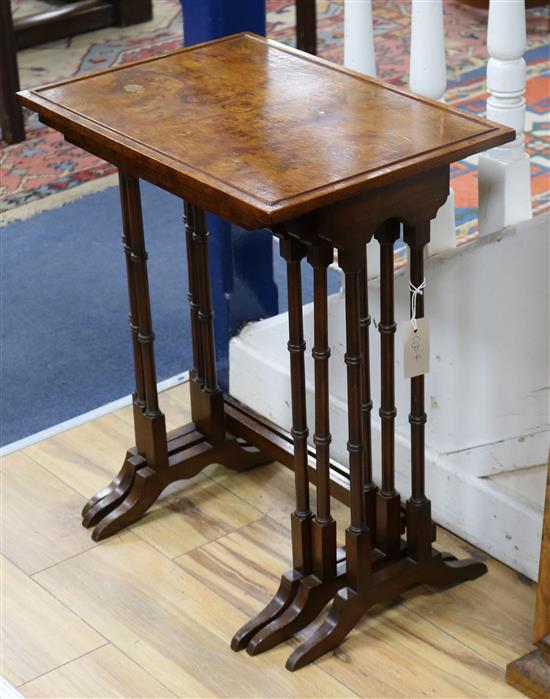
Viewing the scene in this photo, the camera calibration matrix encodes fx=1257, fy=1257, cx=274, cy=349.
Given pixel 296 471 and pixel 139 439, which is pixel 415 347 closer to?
pixel 296 471

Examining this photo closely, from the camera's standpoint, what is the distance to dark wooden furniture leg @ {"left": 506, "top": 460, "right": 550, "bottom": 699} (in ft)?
6.81

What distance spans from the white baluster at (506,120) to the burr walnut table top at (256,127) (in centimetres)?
28

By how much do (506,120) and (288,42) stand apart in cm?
301

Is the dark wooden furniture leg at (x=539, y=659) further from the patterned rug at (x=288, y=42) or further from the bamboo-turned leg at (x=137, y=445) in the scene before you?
the patterned rug at (x=288, y=42)

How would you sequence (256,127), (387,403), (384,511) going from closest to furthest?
(256,127)
(387,403)
(384,511)

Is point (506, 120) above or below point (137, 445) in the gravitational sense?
above

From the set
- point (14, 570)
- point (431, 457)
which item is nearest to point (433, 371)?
point (431, 457)

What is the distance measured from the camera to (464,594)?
2.35 metres

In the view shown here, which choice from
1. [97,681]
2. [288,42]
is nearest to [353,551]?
[97,681]

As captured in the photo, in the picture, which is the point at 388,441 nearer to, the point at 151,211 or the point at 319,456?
the point at 319,456

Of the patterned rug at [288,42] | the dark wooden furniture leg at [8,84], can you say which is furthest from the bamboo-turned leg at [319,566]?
the dark wooden furniture leg at [8,84]

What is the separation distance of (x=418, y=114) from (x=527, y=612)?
0.93m

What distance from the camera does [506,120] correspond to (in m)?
2.33

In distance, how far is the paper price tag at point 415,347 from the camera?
2.06 m
